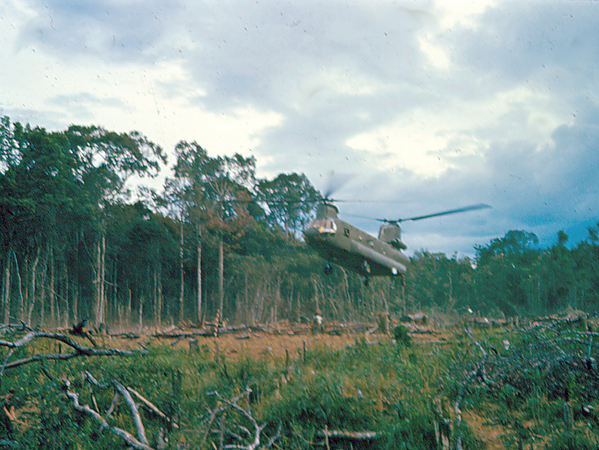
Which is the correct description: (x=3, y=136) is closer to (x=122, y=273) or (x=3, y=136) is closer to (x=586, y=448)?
(x=122, y=273)

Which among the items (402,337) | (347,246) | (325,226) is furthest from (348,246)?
(402,337)

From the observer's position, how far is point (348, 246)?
1691 centimetres

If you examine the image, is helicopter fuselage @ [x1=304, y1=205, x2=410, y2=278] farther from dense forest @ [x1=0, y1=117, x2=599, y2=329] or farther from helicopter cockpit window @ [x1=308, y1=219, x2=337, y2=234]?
dense forest @ [x1=0, y1=117, x2=599, y2=329]

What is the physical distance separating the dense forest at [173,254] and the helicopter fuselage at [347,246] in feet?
17.7

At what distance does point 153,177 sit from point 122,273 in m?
9.27

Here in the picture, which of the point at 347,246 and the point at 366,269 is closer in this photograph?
the point at 347,246

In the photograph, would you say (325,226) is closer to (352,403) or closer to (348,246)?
(348,246)

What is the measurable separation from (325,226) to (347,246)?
130 centimetres

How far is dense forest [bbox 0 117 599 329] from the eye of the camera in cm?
2720

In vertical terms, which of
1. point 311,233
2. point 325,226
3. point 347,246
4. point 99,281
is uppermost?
point 325,226

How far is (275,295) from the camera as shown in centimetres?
3994

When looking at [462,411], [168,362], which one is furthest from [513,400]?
[168,362]

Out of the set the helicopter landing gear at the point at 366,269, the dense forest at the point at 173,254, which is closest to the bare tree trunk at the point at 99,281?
the dense forest at the point at 173,254

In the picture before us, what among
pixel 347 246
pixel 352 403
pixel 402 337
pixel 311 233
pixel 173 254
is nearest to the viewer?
pixel 352 403
